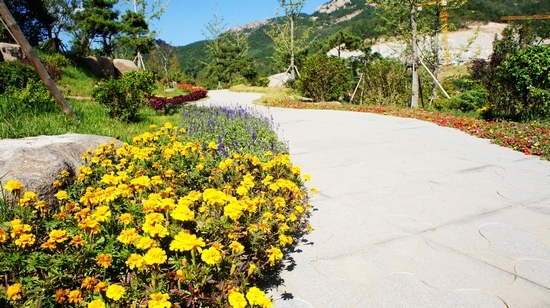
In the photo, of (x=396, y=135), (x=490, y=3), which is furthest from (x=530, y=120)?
(x=490, y=3)

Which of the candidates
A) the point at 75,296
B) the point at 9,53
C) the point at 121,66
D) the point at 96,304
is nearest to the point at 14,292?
the point at 75,296

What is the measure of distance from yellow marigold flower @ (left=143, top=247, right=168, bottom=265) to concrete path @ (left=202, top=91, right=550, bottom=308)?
28.8 inches

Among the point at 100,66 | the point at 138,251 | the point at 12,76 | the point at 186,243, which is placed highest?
the point at 100,66

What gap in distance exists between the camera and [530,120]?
691 centimetres

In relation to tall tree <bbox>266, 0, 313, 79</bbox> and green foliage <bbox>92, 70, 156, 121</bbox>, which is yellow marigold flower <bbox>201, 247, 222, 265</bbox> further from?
tall tree <bbox>266, 0, 313, 79</bbox>

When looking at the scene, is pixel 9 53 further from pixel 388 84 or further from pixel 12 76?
pixel 388 84

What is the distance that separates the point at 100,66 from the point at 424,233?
1723 centimetres

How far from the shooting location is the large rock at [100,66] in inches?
627

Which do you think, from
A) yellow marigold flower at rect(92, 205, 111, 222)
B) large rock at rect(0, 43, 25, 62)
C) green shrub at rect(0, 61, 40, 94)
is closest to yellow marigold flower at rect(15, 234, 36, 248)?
yellow marigold flower at rect(92, 205, 111, 222)

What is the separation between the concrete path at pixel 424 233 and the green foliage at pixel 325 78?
341 inches

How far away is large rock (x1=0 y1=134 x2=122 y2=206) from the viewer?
2455 millimetres

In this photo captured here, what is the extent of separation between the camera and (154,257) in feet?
4.43

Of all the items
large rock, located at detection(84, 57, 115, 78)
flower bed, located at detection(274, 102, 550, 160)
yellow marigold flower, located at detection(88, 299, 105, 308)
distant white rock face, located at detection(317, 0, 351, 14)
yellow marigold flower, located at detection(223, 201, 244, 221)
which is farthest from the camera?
distant white rock face, located at detection(317, 0, 351, 14)

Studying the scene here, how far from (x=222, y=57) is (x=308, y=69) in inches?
761
